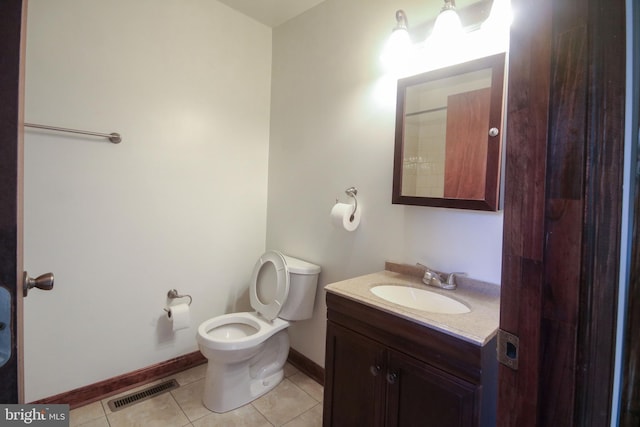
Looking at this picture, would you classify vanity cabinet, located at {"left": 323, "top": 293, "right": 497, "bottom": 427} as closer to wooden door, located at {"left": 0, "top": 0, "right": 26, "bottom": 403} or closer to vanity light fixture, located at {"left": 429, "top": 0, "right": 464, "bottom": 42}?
wooden door, located at {"left": 0, "top": 0, "right": 26, "bottom": 403}

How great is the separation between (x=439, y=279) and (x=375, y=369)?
0.49m

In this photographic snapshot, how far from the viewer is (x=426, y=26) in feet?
4.96

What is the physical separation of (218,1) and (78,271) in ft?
6.27

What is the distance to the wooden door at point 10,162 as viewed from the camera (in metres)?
0.52

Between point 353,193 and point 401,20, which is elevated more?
point 401,20

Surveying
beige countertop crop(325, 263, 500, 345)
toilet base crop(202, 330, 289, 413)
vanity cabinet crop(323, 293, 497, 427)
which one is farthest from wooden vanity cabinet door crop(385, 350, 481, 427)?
toilet base crop(202, 330, 289, 413)

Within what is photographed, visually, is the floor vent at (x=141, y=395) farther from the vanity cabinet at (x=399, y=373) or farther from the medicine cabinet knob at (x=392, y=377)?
the medicine cabinet knob at (x=392, y=377)

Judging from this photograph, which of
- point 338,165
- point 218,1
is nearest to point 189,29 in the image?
point 218,1

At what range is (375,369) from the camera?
1260 mm

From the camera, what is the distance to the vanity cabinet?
3.27 feet

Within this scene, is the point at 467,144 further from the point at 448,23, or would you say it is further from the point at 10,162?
the point at 10,162

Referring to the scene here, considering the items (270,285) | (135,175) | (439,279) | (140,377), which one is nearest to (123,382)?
(140,377)

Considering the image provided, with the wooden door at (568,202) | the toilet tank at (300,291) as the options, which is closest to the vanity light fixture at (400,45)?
the wooden door at (568,202)

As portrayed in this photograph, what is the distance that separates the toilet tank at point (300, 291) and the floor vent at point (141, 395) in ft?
2.70
